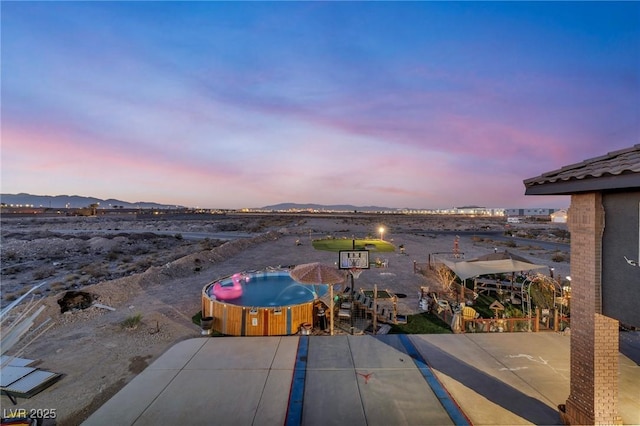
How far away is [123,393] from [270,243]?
3261 centimetres

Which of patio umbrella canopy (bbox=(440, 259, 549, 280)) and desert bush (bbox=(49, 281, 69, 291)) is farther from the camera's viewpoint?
desert bush (bbox=(49, 281, 69, 291))

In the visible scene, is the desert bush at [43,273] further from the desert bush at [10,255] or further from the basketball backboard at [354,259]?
the basketball backboard at [354,259]

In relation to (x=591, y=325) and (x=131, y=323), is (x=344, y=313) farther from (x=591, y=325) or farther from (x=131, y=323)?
(x=131, y=323)

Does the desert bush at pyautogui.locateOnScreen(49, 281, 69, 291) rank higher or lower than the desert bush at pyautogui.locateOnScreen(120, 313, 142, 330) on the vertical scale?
lower

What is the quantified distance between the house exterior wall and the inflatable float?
14.2 meters

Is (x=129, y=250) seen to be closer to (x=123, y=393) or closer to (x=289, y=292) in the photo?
(x=289, y=292)

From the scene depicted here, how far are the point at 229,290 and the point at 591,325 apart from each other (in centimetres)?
1494

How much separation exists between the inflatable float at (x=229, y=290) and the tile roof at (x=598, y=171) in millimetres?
13922

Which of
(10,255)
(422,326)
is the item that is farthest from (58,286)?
(422,326)

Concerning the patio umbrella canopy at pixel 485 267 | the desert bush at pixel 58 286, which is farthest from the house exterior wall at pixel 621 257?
the desert bush at pixel 58 286

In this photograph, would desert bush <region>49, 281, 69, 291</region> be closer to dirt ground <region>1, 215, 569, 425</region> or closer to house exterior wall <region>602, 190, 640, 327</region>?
dirt ground <region>1, 215, 569, 425</region>

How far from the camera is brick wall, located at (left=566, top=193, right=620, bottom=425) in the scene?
536cm

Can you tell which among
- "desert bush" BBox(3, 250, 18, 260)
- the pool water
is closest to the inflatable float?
the pool water

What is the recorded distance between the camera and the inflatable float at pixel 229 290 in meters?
15.2
